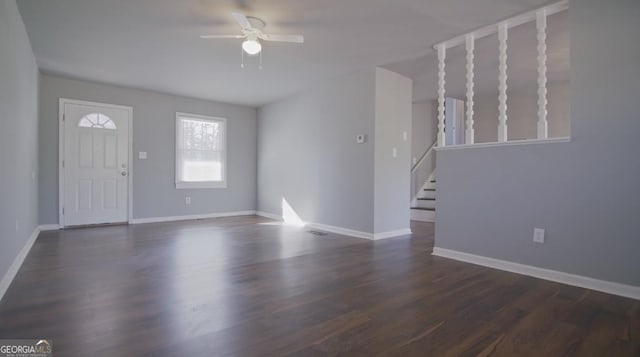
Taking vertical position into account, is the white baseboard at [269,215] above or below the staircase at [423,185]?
below

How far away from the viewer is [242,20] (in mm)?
3002

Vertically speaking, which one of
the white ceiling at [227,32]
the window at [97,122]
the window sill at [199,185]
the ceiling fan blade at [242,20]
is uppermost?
the white ceiling at [227,32]

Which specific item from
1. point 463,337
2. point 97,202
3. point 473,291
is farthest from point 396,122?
point 97,202

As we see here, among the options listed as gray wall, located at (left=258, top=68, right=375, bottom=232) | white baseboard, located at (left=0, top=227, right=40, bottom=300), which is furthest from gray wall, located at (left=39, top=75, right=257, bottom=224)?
white baseboard, located at (left=0, top=227, right=40, bottom=300)

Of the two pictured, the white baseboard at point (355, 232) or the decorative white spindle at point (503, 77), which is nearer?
the decorative white spindle at point (503, 77)

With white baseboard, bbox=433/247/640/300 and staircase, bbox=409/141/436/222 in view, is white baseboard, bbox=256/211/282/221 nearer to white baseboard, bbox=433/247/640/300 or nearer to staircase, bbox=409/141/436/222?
staircase, bbox=409/141/436/222

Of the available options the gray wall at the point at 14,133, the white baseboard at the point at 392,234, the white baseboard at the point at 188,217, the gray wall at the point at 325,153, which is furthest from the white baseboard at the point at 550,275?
the white baseboard at the point at 188,217

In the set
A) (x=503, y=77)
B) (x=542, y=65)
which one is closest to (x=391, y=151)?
(x=503, y=77)

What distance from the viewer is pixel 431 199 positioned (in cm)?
689

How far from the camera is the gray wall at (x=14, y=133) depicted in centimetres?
253

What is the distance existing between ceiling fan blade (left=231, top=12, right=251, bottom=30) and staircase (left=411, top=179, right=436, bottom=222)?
15.5 feet

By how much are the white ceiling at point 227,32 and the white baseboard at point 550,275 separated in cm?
242

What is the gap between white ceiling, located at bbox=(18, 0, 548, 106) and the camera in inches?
118

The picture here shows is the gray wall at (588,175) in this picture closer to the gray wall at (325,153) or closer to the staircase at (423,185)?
the gray wall at (325,153)
